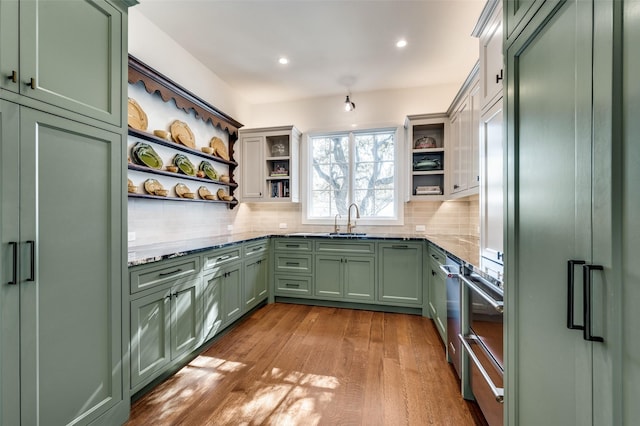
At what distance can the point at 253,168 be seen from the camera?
13.5ft

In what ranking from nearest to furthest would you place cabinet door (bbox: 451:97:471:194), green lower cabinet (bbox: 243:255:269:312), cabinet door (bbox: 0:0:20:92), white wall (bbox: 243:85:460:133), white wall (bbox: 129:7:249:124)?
cabinet door (bbox: 0:0:20:92) → white wall (bbox: 129:7:249:124) → cabinet door (bbox: 451:97:471:194) → green lower cabinet (bbox: 243:255:269:312) → white wall (bbox: 243:85:460:133)

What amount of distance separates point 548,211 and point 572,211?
103 mm

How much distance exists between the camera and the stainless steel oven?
1.28 metres

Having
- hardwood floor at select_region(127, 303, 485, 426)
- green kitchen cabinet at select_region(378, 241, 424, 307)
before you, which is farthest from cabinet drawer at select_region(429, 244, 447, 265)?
hardwood floor at select_region(127, 303, 485, 426)

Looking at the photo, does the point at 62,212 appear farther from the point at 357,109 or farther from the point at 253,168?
the point at 357,109

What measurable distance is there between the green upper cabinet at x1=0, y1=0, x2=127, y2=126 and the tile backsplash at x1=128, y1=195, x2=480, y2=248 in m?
1.21

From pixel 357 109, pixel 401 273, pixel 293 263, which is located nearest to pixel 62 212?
pixel 293 263

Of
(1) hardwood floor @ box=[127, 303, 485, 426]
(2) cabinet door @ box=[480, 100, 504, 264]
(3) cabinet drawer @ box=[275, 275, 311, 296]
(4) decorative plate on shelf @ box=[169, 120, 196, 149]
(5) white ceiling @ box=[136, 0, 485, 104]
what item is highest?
(5) white ceiling @ box=[136, 0, 485, 104]

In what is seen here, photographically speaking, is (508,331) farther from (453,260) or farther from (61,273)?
(61,273)

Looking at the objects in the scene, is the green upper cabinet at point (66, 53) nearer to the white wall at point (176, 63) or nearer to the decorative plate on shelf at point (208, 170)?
the white wall at point (176, 63)

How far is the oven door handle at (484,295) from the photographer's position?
48.1 inches

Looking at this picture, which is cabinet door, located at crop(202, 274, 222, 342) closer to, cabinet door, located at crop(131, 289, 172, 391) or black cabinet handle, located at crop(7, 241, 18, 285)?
cabinet door, located at crop(131, 289, 172, 391)

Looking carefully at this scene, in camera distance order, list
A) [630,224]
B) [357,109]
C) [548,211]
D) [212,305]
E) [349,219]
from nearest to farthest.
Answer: [630,224]
[548,211]
[212,305]
[349,219]
[357,109]

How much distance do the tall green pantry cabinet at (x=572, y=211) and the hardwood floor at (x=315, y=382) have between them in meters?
0.93
